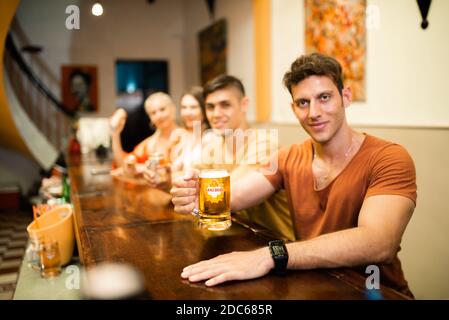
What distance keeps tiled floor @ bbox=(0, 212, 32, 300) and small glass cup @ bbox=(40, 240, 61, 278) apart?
812mm

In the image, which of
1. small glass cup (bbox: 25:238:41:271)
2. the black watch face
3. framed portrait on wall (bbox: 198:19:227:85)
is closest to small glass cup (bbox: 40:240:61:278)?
small glass cup (bbox: 25:238:41:271)

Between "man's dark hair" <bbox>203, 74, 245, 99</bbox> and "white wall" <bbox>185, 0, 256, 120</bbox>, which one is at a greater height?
"white wall" <bbox>185, 0, 256, 120</bbox>

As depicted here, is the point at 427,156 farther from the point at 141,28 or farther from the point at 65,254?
the point at 141,28

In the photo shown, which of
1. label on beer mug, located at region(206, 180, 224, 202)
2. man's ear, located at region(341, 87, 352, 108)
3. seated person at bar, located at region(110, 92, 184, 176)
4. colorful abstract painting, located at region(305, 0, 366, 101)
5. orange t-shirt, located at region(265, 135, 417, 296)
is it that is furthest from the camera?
seated person at bar, located at region(110, 92, 184, 176)

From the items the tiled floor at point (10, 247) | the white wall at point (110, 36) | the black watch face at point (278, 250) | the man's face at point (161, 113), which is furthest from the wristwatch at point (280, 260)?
the white wall at point (110, 36)

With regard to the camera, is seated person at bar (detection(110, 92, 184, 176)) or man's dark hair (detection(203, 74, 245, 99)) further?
seated person at bar (detection(110, 92, 184, 176))

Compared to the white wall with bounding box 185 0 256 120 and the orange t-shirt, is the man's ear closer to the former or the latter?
the orange t-shirt

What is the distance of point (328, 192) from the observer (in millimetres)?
1451

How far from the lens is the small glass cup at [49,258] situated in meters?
1.56

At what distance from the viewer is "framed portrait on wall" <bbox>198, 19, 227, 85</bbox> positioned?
18.6 feet

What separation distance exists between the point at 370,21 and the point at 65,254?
224 cm

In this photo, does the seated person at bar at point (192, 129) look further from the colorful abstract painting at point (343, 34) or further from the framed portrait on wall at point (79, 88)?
the framed portrait on wall at point (79, 88)

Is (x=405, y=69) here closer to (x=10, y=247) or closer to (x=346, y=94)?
(x=346, y=94)
